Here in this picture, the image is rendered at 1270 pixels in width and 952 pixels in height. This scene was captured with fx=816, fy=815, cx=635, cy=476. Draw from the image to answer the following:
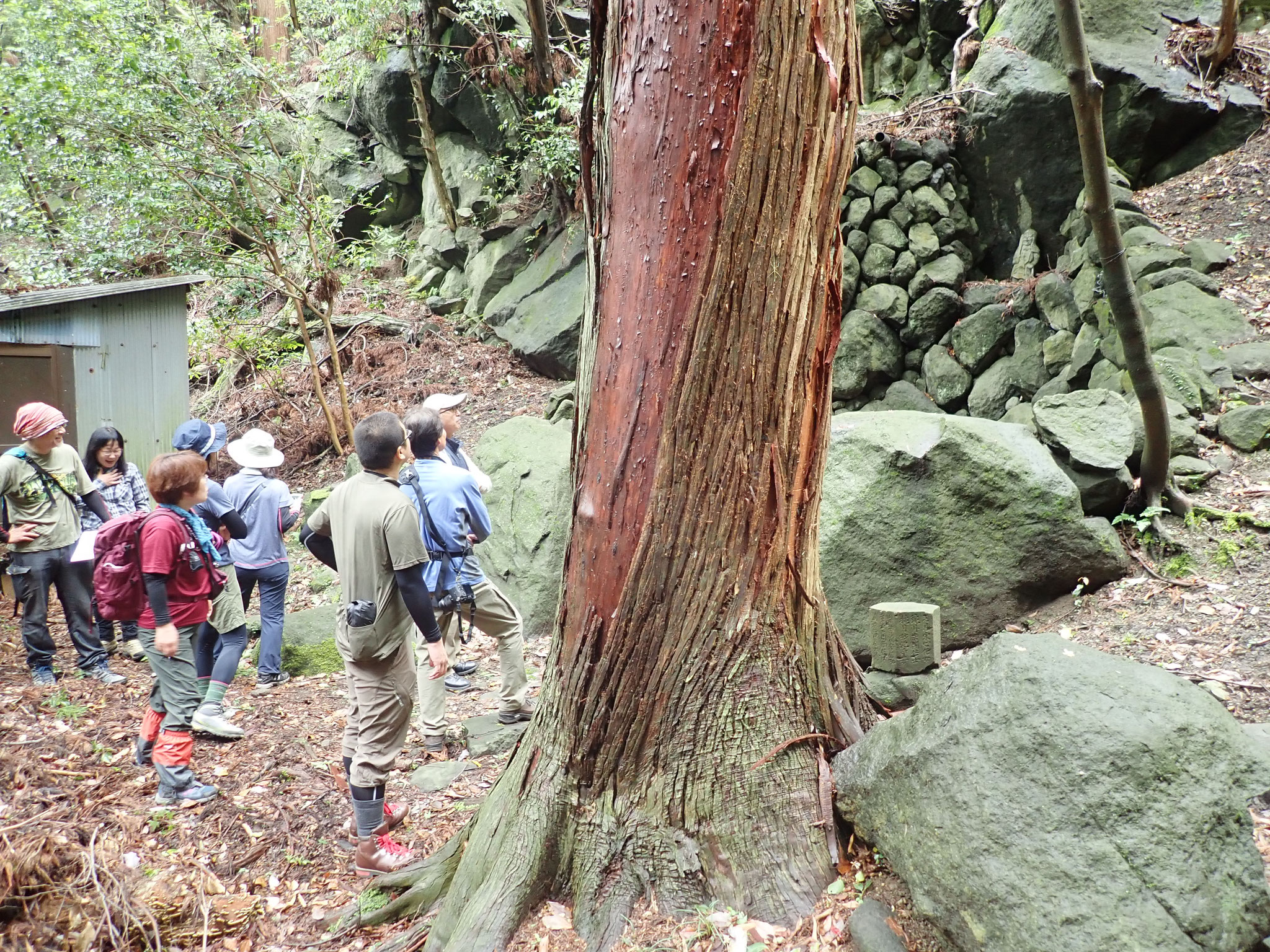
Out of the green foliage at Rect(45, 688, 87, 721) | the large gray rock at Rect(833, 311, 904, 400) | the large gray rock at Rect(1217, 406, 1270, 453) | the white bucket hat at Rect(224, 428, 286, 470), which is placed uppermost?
the large gray rock at Rect(833, 311, 904, 400)

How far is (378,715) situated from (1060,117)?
9.09 metres

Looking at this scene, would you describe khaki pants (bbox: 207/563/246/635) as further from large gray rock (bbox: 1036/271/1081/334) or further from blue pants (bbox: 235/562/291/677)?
large gray rock (bbox: 1036/271/1081/334)

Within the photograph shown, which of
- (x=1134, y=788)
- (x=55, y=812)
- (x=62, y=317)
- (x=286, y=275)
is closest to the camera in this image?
(x=1134, y=788)

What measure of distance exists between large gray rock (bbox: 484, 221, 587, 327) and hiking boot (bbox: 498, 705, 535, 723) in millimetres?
10845

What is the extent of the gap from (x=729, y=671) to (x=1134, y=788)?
1.23 m

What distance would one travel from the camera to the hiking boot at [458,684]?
629 cm

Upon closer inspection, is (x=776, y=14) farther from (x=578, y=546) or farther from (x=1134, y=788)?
(x=1134, y=788)

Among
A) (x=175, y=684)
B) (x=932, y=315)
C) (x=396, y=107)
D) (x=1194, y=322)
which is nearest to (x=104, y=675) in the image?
(x=175, y=684)

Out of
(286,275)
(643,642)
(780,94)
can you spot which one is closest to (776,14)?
(780,94)

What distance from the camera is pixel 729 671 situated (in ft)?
9.47

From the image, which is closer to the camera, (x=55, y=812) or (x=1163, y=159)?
(x=55, y=812)

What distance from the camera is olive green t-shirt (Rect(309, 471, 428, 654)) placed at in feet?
12.1

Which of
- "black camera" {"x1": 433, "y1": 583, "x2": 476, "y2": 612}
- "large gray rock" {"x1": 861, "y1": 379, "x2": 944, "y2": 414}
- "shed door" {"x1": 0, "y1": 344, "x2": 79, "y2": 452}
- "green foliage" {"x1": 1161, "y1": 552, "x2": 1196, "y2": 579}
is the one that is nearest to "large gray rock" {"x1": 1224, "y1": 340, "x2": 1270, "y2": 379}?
"green foliage" {"x1": 1161, "y1": 552, "x2": 1196, "y2": 579}

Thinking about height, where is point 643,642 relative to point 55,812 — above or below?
above
